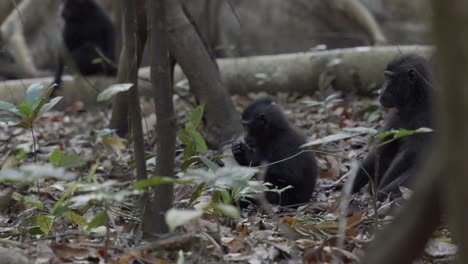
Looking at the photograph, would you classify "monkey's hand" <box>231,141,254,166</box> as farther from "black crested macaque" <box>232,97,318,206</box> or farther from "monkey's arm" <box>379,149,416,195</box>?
"monkey's arm" <box>379,149,416,195</box>

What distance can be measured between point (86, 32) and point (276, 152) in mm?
6875

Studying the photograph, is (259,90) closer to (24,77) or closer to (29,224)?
(24,77)

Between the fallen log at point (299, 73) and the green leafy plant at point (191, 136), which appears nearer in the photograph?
the green leafy plant at point (191, 136)

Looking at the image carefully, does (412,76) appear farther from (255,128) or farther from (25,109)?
(25,109)

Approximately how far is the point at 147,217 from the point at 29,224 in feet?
3.70

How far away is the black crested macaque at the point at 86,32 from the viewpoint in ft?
37.8

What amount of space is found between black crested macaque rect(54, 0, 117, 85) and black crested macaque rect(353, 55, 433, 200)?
665cm

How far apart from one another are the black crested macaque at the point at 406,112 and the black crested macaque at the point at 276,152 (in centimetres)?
52

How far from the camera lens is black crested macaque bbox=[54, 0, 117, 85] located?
454 inches

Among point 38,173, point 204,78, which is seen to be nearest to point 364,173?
point 204,78

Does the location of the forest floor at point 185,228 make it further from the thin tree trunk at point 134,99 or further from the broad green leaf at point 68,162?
the thin tree trunk at point 134,99

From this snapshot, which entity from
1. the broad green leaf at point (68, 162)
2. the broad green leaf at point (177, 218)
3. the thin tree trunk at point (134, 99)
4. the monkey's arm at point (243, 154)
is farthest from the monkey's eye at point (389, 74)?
the broad green leaf at point (177, 218)

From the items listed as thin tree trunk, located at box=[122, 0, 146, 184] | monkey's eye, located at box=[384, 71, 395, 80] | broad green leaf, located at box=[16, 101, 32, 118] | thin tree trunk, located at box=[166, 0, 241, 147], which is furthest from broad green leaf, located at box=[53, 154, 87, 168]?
thin tree trunk, located at box=[166, 0, 241, 147]

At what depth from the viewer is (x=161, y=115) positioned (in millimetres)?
3109
